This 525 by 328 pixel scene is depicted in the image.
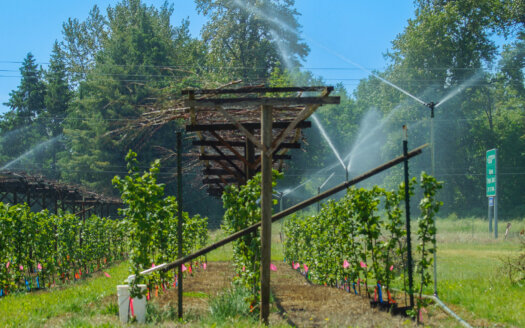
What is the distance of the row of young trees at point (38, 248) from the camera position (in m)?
12.5

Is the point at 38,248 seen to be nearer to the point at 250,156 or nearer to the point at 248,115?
the point at 250,156

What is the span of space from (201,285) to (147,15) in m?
41.4

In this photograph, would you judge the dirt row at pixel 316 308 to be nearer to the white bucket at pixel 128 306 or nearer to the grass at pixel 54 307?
the white bucket at pixel 128 306

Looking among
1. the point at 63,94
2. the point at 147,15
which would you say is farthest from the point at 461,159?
the point at 63,94

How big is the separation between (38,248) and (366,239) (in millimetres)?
8688

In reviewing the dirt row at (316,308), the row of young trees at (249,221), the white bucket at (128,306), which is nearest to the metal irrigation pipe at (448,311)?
Answer: the dirt row at (316,308)

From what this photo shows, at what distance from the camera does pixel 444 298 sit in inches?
393

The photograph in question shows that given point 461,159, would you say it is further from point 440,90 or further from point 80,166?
point 80,166

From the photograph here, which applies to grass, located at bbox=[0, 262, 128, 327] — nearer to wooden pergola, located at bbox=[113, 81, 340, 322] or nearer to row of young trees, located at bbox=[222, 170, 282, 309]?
wooden pergola, located at bbox=[113, 81, 340, 322]

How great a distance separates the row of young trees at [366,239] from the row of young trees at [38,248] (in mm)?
3854

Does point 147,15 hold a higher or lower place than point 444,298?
higher

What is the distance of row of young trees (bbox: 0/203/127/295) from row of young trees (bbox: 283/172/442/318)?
385cm

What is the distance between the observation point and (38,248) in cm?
1380

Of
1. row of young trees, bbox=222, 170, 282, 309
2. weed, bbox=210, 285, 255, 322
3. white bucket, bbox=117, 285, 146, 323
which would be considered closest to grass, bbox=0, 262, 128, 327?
white bucket, bbox=117, 285, 146, 323
